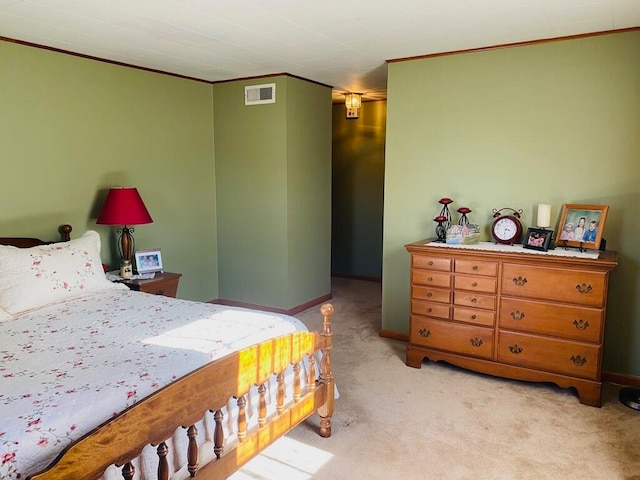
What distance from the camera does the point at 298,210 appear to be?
4.91 meters

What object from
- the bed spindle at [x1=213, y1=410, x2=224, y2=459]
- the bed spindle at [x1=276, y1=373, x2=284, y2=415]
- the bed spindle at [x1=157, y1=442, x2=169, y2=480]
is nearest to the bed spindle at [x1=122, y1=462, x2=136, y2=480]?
the bed spindle at [x1=157, y1=442, x2=169, y2=480]

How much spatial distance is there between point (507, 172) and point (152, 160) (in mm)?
3013

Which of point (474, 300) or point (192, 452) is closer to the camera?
point (192, 452)

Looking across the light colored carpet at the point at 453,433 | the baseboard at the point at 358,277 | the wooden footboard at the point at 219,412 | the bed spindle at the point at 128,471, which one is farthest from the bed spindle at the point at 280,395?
the baseboard at the point at 358,277

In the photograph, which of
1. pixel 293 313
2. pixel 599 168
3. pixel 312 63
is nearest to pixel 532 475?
pixel 599 168

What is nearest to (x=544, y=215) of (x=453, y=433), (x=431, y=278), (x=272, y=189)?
(x=431, y=278)

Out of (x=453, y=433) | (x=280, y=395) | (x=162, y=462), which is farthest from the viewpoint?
(x=453, y=433)

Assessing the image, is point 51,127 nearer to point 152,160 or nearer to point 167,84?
point 152,160

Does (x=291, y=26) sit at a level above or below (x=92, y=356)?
above

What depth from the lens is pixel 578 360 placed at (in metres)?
3.06

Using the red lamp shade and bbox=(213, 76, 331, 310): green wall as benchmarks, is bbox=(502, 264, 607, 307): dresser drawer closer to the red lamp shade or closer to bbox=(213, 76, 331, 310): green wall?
bbox=(213, 76, 331, 310): green wall

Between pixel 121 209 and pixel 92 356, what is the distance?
1.87 metres

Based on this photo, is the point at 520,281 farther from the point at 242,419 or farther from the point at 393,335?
the point at 242,419

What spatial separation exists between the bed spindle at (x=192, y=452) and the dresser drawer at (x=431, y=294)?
2193 millimetres
